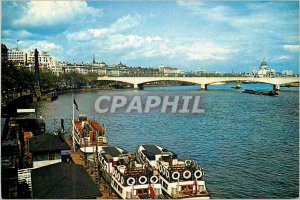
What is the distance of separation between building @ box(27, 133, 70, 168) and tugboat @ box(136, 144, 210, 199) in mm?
742

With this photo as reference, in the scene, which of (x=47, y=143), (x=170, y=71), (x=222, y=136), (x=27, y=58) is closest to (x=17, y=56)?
(x=27, y=58)

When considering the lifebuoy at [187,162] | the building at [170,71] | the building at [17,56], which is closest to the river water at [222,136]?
the lifebuoy at [187,162]

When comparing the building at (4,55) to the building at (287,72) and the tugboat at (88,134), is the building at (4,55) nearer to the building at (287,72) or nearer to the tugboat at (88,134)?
the tugboat at (88,134)

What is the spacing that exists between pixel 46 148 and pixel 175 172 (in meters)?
1.22

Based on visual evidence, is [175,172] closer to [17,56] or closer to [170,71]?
[170,71]

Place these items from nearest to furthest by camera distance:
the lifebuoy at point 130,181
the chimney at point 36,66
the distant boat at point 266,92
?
the lifebuoy at point 130,181 < the chimney at point 36,66 < the distant boat at point 266,92

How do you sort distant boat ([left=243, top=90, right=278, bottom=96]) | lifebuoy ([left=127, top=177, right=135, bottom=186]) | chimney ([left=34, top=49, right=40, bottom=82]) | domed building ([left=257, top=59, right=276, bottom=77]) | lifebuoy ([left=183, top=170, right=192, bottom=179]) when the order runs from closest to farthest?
lifebuoy ([left=127, top=177, right=135, bottom=186])
lifebuoy ([left=183, top=170, right=192, bottom=179])
chimney ([left=34, top=49, right=40, bottom=82])
domed building ([left=257, top=59, right=276, bottom=77])
distant boat ([left=243, top=90, right=278, bottom=96])

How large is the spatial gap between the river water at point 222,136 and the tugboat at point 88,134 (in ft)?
0.23

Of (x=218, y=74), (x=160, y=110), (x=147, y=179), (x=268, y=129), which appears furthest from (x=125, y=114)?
(x=268, y=129)

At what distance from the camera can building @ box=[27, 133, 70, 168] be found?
3.98 m

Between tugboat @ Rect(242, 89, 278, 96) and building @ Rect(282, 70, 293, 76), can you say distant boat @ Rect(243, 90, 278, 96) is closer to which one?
tugboat @ Rect(242, 89, 278, 96)

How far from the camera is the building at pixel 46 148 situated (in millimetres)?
3980

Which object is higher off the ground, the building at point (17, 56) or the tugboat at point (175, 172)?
the building at point (17, 56)

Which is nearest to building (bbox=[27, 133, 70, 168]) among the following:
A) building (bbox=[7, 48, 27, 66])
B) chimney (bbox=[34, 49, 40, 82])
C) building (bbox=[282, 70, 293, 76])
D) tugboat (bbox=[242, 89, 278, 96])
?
chimney (bbox=[34, 49, 40, 82])
